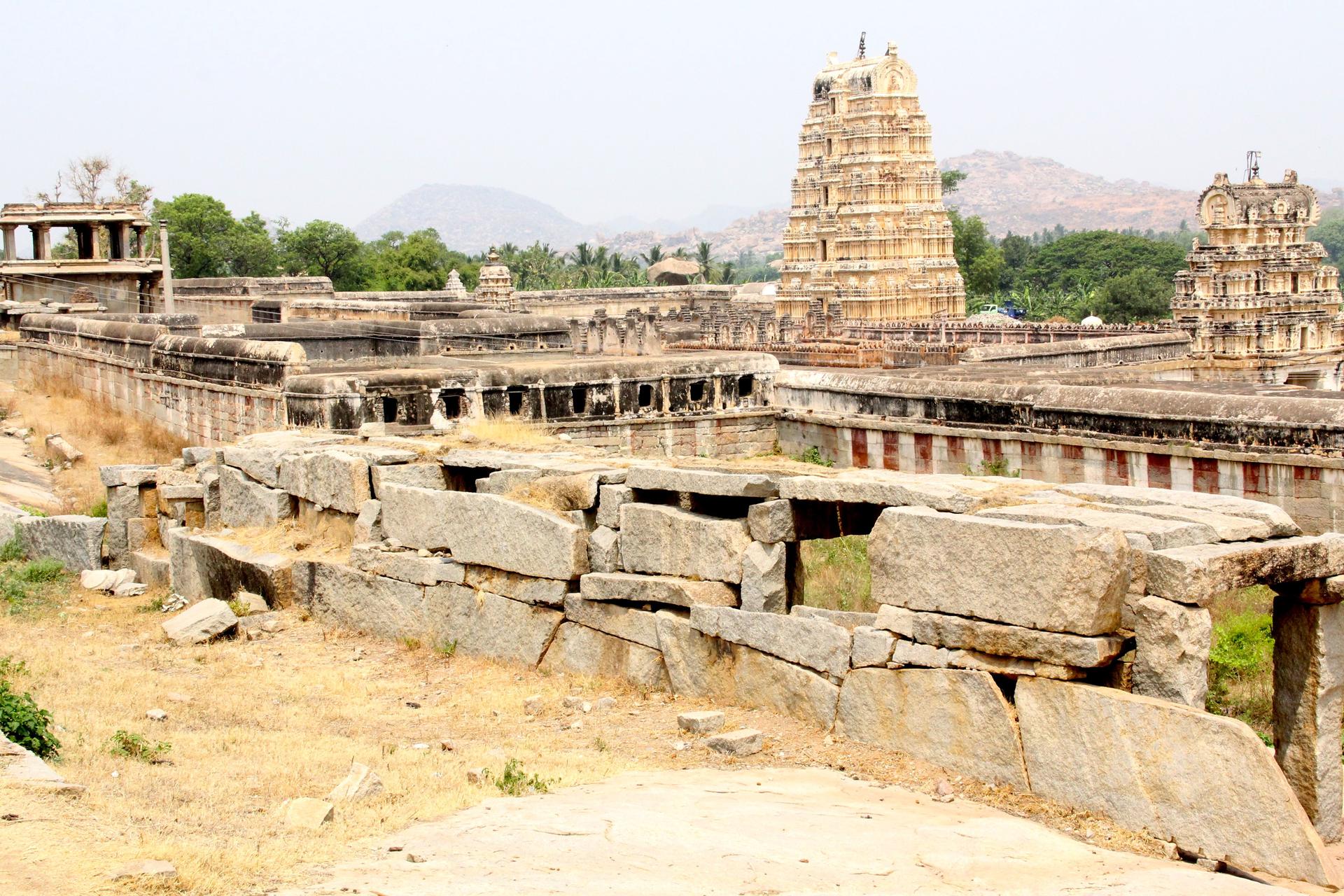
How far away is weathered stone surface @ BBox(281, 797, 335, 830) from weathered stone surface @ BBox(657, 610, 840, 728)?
2424mm

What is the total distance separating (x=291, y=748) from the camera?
674 cm

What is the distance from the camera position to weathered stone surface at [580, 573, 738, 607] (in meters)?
7.54

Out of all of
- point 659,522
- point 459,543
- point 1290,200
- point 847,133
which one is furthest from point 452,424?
point 847,133

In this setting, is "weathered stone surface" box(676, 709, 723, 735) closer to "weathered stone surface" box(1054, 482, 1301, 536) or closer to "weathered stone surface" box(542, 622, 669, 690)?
"weathered stone surface" box(542, 622, 669, 690)

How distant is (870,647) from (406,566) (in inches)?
149

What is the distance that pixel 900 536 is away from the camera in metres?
6.45

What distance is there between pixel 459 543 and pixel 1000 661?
3951mm

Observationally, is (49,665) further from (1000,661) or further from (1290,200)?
(1290,200)

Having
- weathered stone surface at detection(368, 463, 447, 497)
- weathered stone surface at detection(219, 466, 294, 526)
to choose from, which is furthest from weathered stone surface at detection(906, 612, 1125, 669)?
weathered stone surface at detection(219, 466, 294, 526)

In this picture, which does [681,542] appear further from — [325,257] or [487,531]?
[325,257]

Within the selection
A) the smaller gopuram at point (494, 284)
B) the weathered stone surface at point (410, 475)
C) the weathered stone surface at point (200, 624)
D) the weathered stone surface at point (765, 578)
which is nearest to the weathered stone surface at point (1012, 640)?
the weathered stone surface at point (765, 578)

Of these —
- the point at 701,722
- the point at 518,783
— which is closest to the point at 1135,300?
the point at 701,722

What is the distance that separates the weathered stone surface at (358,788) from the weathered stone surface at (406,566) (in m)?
2.95

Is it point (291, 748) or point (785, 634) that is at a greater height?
point (785, 634)
